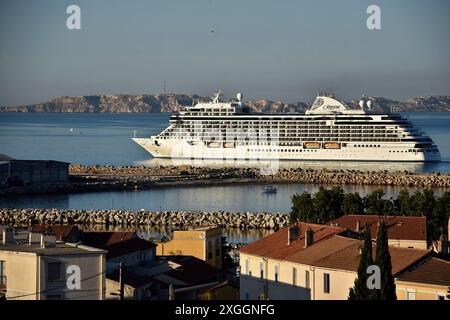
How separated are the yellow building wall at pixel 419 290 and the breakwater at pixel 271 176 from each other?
27457mm

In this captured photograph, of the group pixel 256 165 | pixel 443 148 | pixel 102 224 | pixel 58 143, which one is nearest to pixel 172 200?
pixel 102 224

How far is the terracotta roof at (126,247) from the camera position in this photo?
11797 mm

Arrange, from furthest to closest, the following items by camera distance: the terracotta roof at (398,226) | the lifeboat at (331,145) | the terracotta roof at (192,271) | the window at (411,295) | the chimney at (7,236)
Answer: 1. the lifeboat at (331,145)
2. the terracotta roof at (398,226)
3. the terracotta roof at (192,271)
4. the chimney at (7,236)
5. the window at (411,295)

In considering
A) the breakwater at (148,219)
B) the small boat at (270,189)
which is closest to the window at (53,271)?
the breakwater at (148,219)

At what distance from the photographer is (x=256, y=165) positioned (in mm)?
49719

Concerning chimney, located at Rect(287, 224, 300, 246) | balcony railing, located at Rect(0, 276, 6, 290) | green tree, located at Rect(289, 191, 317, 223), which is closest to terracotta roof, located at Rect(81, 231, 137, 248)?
chimney, located at Rect(287, 224, 300, 246)

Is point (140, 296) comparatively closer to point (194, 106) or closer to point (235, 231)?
point (235, 231)

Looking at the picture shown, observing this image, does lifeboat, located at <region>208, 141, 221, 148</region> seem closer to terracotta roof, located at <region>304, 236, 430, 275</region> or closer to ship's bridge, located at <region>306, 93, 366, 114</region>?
ship's bridge, located at <region>306, 93, 366, 114</region>

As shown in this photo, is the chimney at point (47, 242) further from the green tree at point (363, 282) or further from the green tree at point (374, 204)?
the green tree at point (374, 204)

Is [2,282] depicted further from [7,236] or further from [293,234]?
[293,234]

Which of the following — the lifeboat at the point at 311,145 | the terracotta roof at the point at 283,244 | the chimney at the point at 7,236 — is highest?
the chimney at the point at 7,236

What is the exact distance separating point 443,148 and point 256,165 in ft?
71.2
